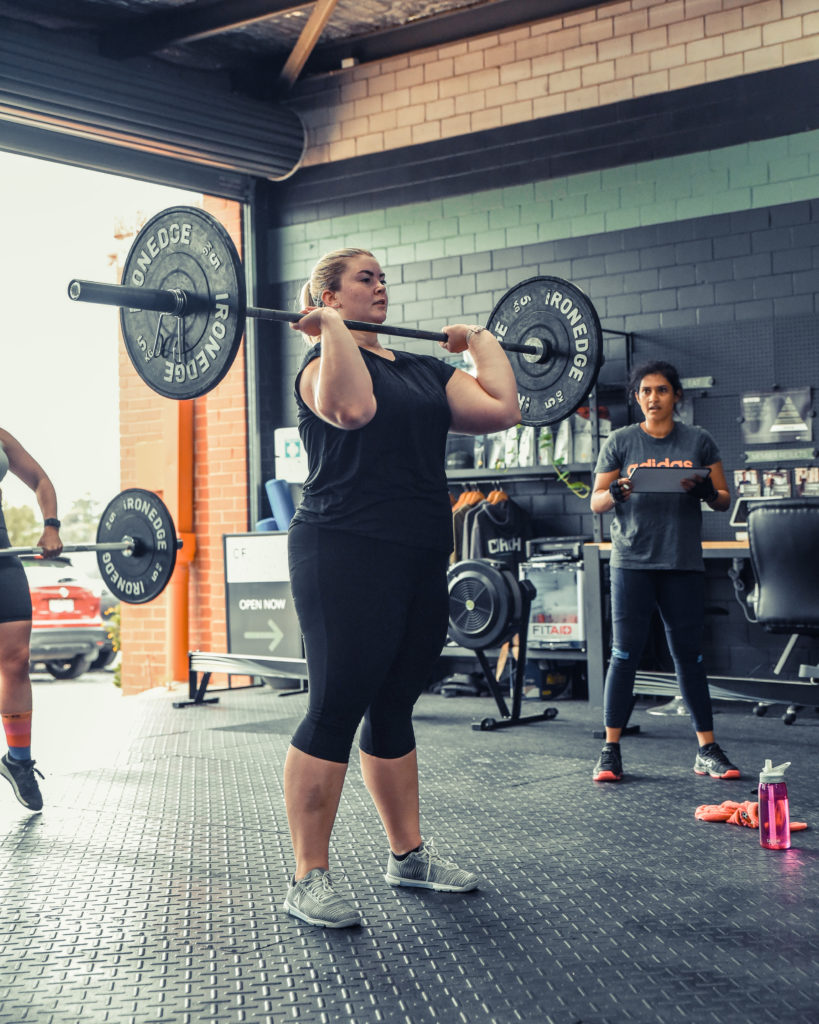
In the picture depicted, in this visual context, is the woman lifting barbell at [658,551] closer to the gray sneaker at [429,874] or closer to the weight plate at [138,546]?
the gray sneaker at [429,874]

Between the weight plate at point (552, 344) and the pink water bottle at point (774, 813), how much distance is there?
1356 millimetres

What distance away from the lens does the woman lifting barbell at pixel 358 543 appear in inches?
96.2

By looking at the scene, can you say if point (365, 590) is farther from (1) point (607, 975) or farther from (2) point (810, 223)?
(2) point (810, 223)

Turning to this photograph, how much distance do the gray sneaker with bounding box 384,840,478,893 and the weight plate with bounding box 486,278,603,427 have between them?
1616 mm

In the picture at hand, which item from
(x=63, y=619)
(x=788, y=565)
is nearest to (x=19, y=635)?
(x=788, y=565)

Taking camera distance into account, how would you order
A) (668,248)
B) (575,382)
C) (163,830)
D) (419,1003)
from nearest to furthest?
(419,1003), (163,830), (575,382), (668,248)

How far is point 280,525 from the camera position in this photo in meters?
7.17

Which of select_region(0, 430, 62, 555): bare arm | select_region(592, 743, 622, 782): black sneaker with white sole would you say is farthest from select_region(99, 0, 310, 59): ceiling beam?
select_region(592, 743, 622, 782): black sneaker with white sole

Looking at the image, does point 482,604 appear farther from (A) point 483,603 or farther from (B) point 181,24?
(B) point 181,24

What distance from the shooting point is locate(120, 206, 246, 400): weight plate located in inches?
114

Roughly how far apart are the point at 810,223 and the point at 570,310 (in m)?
2.49

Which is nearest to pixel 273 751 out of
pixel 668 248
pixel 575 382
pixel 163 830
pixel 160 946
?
pixel 163 830

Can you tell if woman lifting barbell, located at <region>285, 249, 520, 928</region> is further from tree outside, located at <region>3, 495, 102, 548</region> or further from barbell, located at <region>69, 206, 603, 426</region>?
tree outside, located at <region>3, 495, 102, 548</region>

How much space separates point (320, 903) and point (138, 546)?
269 centimetres
